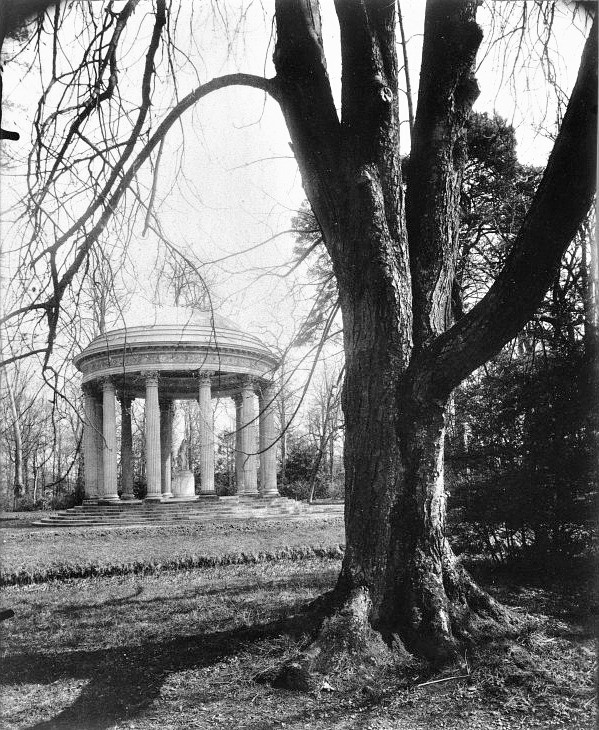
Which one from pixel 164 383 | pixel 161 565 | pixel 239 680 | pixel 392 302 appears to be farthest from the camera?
pixel 164 383


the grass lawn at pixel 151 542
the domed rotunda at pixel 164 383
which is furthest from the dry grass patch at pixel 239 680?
the domed rotunda at pixel 164 383

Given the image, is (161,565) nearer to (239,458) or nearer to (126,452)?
(239,458)

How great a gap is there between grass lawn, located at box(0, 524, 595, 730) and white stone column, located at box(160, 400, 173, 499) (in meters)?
23.5

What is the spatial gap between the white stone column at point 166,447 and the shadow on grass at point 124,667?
24.7 meters

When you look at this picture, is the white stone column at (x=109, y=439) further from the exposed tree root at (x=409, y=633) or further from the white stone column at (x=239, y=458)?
the exposed tree root at (x=409, y=633)

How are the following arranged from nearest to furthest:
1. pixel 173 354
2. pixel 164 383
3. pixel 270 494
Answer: pixel 173 354 → pixel 270 494 → pixel 164 383

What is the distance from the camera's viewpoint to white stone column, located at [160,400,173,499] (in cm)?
3042

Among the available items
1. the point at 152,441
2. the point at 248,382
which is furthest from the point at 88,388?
the point at 248,382

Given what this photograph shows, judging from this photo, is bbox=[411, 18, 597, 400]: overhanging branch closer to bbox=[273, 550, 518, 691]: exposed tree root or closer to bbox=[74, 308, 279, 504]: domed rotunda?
bbox=[273, 550, 518, 691]: exposed tree root

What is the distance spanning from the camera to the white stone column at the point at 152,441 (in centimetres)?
2472

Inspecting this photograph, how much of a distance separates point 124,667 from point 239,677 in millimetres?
1057

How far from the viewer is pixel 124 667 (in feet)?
15.8

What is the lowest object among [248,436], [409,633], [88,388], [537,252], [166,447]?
[409,633]

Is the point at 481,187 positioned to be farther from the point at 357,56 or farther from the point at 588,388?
the point at 357,56
